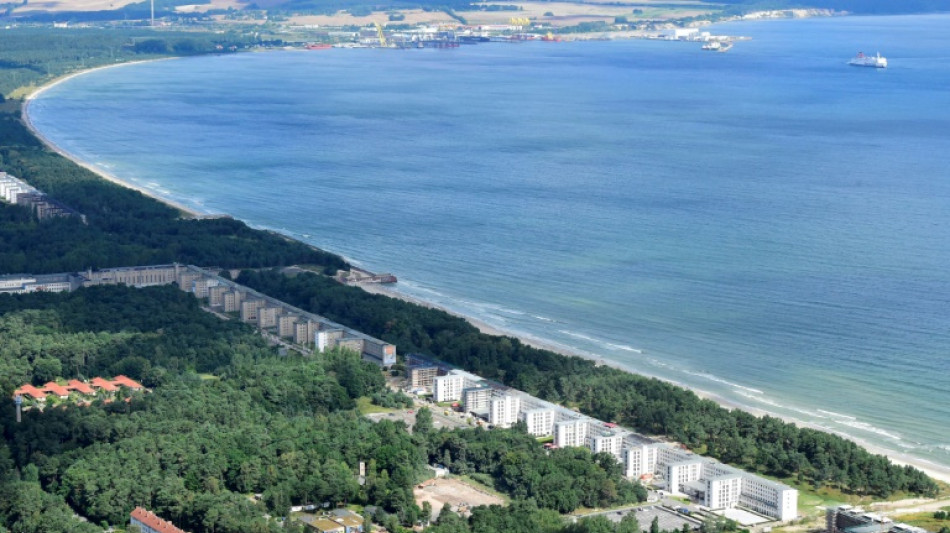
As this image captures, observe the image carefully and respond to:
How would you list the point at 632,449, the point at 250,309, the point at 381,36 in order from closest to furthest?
the point at 632,449 < the point at 250,309 < the point at 381,36

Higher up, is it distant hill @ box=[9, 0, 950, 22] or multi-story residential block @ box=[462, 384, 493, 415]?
multi-story residential block @ box=[462, 384, 493, 415]

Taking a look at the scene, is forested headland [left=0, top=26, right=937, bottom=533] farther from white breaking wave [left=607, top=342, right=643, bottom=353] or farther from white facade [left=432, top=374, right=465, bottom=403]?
white breaking wave [left=607, top=342, right=643, bottom=353]

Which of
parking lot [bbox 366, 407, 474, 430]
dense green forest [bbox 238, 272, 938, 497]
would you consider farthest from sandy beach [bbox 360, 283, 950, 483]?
parking lot [bbox 366, 407, 474, 430]

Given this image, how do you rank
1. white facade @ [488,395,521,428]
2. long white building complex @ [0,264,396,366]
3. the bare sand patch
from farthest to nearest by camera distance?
long white building complex @ [0,264,396,366]
white facade @ [488,395,521,428]
the bare sand patch

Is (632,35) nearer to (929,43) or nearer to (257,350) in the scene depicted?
(929,43)

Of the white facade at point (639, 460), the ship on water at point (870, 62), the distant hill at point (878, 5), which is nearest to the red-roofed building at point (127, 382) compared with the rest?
the white facade at point (639, 460)

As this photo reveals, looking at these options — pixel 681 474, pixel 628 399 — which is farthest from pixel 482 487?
→ pixel 628 399

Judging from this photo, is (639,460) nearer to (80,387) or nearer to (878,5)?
(80,387)

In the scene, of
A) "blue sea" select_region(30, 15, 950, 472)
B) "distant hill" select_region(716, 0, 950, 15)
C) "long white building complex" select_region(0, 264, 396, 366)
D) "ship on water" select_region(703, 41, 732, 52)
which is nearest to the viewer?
"blue sea" select_region(30, 15, 950, 472)
